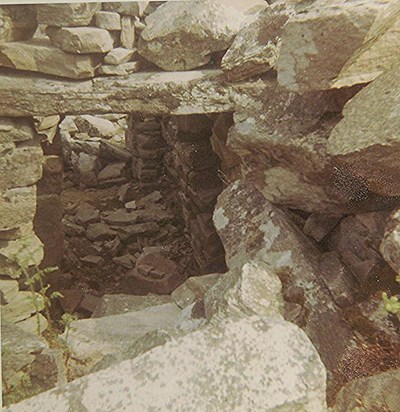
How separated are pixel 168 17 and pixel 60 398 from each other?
2463 millimetres

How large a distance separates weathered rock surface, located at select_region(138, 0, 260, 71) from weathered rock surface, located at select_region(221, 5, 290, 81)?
127mm

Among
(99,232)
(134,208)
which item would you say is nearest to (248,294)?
(99,232)

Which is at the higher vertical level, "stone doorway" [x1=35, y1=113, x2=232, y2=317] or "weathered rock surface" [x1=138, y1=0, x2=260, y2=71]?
"weathered rock surface" [x1=138, y1=0, x2=260, y2=71]

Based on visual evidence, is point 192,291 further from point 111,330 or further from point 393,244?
point 393,244

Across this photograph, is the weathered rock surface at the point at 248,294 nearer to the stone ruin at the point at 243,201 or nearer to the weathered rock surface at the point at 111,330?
the stone ruin at the point at 243,201

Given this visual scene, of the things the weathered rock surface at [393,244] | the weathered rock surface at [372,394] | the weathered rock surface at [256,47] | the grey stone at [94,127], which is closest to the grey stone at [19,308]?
the weathered rock surface at [256,47]

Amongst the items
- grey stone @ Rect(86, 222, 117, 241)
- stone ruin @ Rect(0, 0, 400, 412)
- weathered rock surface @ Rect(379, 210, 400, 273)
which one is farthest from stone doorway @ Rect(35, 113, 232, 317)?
weathered rock surface @ Rect(379, 210, 400, 273)

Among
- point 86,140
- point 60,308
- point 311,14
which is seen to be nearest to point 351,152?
point 311,14

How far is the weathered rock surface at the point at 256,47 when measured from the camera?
294cm

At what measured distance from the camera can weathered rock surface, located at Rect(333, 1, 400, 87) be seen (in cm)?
230

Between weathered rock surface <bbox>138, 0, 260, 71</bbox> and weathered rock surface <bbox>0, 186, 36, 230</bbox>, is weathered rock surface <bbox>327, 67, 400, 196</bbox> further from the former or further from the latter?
weathered rock surface <bbox>0, 186, 36, 230</bbox>

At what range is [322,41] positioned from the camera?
2326 mm

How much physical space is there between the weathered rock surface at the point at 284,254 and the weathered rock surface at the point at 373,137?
55 centimetres

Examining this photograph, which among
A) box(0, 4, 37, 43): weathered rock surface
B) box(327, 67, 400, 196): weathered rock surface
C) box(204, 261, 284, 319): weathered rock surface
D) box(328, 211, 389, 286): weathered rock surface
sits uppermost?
box(0, 4, 37, 43): weathered rock surface
